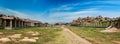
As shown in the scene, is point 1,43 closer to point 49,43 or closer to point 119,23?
point 49,43

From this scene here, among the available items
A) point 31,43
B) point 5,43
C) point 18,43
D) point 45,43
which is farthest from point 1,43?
point 45,43

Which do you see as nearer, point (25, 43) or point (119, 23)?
point (25, 43)

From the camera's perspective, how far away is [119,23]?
4756 centimetres

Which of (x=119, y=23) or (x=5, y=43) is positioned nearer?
(x=5, y=43)

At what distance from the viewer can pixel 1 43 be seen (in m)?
16.7

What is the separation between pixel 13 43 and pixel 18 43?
430 millimetres

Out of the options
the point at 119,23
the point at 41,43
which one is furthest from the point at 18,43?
the point at 119,23

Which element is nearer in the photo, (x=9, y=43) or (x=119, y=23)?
(x=9, y=43)

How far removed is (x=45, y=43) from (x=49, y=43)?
352mm

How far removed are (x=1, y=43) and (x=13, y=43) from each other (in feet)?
3.28

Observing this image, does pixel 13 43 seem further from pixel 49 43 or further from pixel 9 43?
pixel 49 43

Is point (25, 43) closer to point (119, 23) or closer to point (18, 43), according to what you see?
point (18, 43)

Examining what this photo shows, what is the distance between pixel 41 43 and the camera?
1719 cm

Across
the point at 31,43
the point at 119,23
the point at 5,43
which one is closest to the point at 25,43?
the point at 31,43
